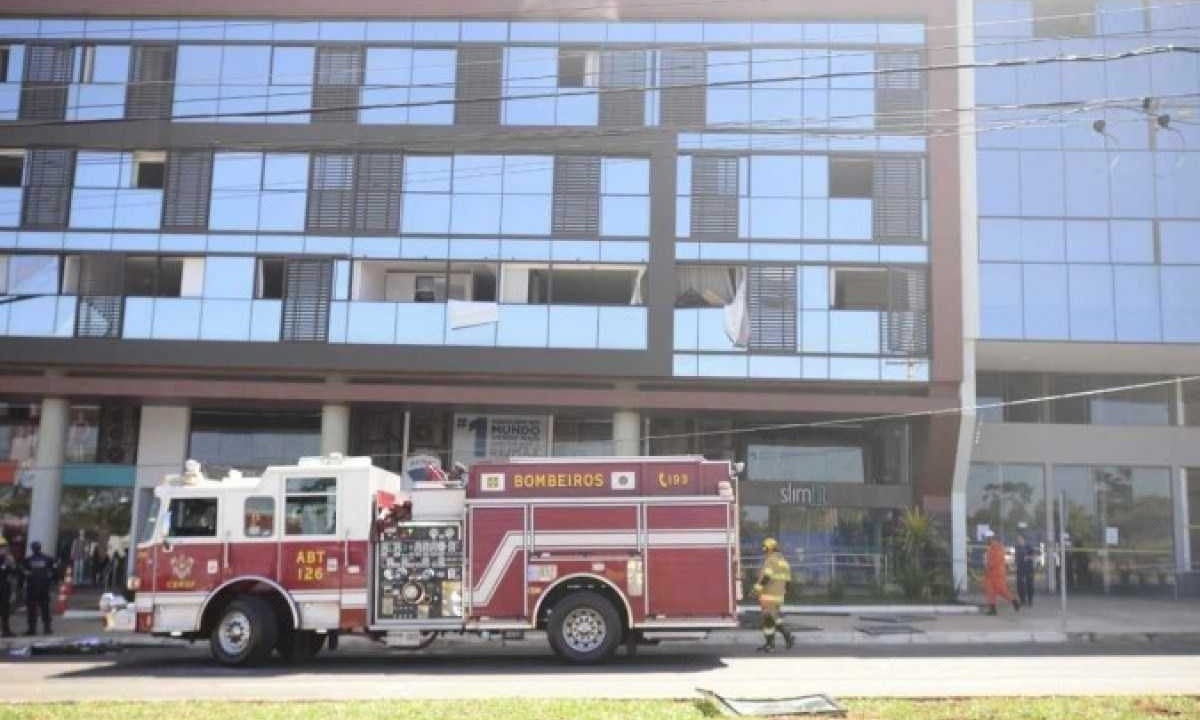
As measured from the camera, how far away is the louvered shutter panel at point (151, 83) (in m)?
27.1

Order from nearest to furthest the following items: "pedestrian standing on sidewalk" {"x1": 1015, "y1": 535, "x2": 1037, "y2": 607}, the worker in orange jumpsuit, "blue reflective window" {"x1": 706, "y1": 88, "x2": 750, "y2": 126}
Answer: the worker in orange jumpsuit < "pedestrian standing on sidewalk" {"x1": 1015, "y1": 535, "x2": 1037, "y2": 607} < "blue reflective window" {"x1": 706, "y1": 88, "x2": 750, "y2": 126}

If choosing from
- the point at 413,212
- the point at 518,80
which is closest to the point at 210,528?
the point at 413,212

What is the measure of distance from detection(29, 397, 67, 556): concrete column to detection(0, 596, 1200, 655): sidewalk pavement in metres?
5.34

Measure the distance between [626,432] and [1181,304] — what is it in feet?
48.3

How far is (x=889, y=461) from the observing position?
27.3m

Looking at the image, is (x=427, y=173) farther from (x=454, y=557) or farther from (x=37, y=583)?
(x=454, y=557)

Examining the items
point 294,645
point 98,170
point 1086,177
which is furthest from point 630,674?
point 1086,177

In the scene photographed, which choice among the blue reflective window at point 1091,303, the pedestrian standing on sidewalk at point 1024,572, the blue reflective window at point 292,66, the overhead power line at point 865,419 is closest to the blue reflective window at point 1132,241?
the blue reflective window at point 1091,303

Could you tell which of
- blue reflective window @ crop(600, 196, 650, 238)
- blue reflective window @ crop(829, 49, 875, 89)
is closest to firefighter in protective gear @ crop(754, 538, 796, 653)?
blue reflective window @ crop(600, 196, 650, 238)

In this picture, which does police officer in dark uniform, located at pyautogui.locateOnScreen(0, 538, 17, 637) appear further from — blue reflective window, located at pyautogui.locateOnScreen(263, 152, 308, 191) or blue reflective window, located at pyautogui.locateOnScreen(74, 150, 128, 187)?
blue reflective window, located at pyautogui.locateOnScreen(74, 150, 128, 187)

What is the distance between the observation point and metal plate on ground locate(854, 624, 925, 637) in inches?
729

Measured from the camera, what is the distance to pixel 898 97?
26.5 m

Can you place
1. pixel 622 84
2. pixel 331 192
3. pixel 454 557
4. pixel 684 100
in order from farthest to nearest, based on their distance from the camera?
pixel 622 84
pixel 331 192
pixel 684 100
pixel 454 557

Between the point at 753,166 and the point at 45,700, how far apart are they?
20151 millimetres
